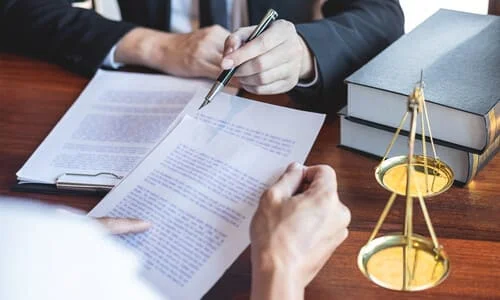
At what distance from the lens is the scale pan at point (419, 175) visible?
0.92m

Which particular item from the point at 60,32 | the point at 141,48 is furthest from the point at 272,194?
the point at 60,32

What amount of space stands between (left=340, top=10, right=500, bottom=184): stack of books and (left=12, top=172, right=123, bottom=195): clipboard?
13.4 inches

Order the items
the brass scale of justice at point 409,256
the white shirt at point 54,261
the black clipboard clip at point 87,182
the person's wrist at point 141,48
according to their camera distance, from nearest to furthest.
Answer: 1. the white shirt at point 54,261
2. the brass scale of justice at point 409,256
3. the black clipboard clip at point 87,182
4. the person's wrist at point 141,48

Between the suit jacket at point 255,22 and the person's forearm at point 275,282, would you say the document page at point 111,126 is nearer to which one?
the suit jacket at point 255,22

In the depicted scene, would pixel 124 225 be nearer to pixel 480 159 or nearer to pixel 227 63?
pixel 227 63

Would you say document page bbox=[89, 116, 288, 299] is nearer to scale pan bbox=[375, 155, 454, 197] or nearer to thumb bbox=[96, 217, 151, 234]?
thumb bbox=[96, 217, 151, 234]

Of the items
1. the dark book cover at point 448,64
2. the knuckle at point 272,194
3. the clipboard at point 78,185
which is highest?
the knuckle at point 272,194

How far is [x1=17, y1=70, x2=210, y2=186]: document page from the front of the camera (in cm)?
113

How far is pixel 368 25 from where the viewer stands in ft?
4.45

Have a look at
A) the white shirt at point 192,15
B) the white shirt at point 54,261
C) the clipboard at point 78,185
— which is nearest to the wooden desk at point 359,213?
the clipboard at point 78,185

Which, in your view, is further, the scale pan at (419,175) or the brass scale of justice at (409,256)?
the scale pan at (419,175)

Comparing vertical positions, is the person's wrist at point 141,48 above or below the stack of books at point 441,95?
below

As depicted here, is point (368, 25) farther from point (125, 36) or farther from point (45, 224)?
point (45, 224)

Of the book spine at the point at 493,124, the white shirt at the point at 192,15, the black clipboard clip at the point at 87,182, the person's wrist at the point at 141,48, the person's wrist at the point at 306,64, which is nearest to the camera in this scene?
the book spine at the point at 493,124
